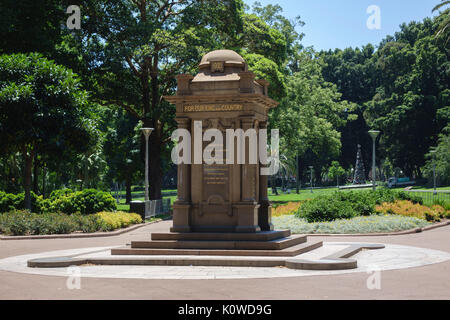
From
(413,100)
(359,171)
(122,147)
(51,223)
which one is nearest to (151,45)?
(51,223)

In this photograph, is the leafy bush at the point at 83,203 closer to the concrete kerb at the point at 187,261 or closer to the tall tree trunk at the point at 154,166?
the tall tree trunk at the point at 154,166

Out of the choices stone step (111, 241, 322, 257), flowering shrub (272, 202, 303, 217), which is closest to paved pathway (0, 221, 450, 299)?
stone step (111, 241, 322, 257)

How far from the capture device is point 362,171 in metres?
83.6

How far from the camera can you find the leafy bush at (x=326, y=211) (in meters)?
23.9

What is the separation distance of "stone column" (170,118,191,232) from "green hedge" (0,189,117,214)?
12488mm

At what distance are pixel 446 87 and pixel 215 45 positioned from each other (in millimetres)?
42241

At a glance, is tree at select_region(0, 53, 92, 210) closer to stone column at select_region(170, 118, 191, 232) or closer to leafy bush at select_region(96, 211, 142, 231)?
leafy bush at select_region(96, 211, 142, 231)

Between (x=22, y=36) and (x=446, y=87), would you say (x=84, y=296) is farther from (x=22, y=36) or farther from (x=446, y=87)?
(x=446, y=87)

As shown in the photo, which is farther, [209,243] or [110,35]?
[110,35]

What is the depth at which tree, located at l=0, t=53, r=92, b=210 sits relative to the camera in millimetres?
25359

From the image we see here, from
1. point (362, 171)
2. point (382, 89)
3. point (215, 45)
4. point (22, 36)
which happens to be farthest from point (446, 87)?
Result: point (22, 36)

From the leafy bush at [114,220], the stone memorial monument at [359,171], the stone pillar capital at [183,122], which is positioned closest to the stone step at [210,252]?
the stone pillar capital at [183,122]

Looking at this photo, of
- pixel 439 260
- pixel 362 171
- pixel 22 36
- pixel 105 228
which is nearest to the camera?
pixel 439 260

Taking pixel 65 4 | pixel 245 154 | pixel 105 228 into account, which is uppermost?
pixel 65 4
